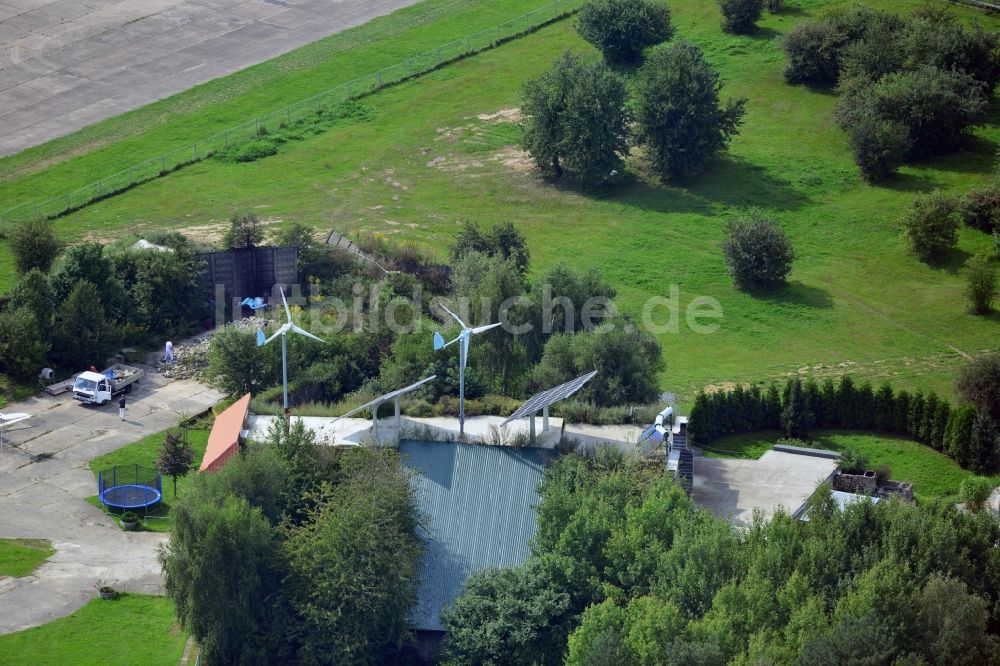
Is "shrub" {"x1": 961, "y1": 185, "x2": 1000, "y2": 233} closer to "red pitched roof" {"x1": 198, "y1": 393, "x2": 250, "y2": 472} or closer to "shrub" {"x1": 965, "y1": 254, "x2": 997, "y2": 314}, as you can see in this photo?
"shrub" {"x1": 965, "y1": 254, "x2": 997, "y2": 314}

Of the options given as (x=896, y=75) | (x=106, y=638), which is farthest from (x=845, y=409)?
(x=106, y=638)

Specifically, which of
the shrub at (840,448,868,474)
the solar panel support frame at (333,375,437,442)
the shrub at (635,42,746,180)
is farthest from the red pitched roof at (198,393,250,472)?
the shrub at (635,42,746,180)

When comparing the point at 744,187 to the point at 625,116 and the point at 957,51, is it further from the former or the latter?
the point at 957,51

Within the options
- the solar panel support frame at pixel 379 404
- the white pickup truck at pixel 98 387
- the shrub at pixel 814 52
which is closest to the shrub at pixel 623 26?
the shrub at pixel 814 52

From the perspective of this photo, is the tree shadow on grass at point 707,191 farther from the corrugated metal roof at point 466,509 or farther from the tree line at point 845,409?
the corrugated metal roof at point 466,509

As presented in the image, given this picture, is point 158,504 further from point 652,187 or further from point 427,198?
point 652,187

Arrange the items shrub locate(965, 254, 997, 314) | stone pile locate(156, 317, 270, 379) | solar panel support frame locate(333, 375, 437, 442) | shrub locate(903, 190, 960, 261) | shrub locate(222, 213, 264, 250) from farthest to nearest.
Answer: shrub locate(903, 190, 960, 261) < shrub locate(222, 213, 264, 250) < shrub locate(965, 254, 997, 314) < stone pile locate(156, 317, 270, 379) < solar panel support frame locate(333, 375, 437, 442)
